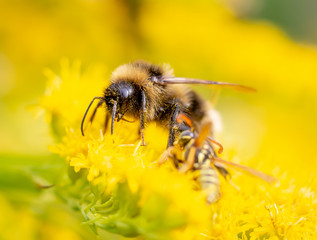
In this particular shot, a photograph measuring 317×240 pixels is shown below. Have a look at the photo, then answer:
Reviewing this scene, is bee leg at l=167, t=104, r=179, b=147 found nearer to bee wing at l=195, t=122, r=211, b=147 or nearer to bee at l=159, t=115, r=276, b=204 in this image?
bee at l=159, t=115, r=276, b=204

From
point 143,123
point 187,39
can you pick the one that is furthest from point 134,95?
point 187,39

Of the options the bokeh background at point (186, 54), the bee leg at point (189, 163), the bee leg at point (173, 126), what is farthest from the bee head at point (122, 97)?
the bokeh background at point (186, 54)

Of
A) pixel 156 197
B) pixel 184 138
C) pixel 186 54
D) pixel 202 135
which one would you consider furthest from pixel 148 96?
pixel 186 54

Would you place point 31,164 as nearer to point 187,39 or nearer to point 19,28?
point 19,28

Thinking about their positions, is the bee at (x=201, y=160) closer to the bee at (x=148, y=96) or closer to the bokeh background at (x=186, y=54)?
the bee at (x=148, y=96)

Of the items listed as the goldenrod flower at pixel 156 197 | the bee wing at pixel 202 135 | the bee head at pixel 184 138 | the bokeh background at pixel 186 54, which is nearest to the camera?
the goldenrod flower at pixel 156 197

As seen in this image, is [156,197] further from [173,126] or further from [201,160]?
[173,126]
